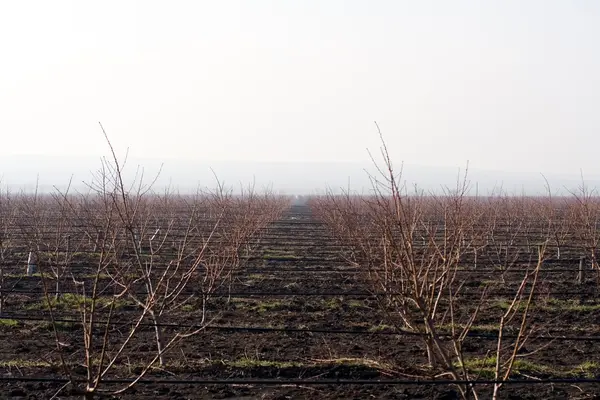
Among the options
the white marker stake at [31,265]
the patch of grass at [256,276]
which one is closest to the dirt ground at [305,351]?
the white marker stake at [31,265]

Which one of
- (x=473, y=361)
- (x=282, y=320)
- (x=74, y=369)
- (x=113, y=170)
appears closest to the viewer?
(x=113, y=170)

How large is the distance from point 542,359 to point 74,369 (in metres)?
4.70

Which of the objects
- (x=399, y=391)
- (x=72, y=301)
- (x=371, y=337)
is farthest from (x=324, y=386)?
(x=72, y=301)

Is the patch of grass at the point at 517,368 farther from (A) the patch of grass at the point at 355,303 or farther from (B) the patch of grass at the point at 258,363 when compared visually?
(A) the patch of grass at the point at 355,303

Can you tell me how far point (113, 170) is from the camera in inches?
194

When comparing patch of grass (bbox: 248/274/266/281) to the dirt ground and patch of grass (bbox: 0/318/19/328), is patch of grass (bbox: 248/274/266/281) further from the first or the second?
patch of grass (bbox: 0/318/19/328)

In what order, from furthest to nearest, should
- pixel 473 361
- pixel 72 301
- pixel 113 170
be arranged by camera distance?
pixel 72 301
pixel 473 361
pixel 113 170

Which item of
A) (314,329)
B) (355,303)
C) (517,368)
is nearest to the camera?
(517,368)

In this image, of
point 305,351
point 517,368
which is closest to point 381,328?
point 305,351

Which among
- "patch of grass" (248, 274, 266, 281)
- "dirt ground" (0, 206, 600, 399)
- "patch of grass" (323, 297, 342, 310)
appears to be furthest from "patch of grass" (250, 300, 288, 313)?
"patch of grass" (248, 274, 266, 281)

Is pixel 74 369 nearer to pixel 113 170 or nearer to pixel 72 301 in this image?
pixel 113 170

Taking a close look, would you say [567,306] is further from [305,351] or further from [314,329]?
[305,351]

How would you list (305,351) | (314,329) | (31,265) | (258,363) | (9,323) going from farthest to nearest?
(31,265), (9,323), (314,329), (305,351), (258,363)

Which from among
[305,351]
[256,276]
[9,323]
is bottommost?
[9,323]
